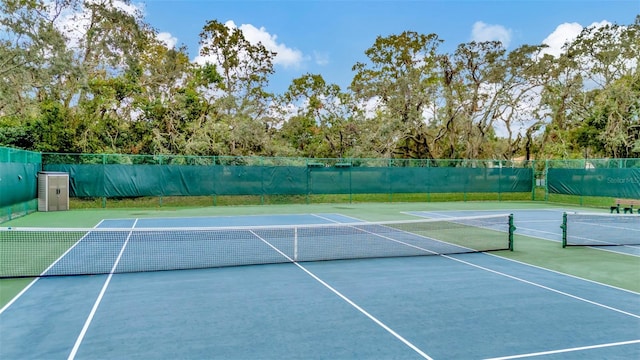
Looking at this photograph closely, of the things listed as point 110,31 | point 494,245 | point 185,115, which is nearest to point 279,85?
point 185,115

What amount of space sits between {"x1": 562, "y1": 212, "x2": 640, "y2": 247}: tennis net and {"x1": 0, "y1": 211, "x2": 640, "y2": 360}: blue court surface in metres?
3.79

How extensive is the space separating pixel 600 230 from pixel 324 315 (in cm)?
1126

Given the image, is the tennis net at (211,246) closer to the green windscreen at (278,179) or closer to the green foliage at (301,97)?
the green windscreen at (278,179)

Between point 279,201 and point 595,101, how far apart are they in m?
23.6

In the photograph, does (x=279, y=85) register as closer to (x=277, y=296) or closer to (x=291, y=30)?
(x=291, y=30)

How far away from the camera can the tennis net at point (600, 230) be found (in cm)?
1073

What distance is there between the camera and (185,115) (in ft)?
87.6

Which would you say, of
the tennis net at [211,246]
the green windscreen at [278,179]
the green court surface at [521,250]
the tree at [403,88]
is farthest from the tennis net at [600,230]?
the tree at [403,88]

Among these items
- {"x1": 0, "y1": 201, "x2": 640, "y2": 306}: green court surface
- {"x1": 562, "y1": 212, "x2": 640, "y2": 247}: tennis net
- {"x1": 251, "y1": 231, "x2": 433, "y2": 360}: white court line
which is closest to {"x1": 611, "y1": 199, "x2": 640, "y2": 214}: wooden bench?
{"x1": 562, "y1": 212, "x2": 640, "y2": 247}: tennis net

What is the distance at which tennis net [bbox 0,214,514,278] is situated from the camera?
7.96m

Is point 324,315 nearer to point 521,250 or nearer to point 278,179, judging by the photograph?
point 521,250

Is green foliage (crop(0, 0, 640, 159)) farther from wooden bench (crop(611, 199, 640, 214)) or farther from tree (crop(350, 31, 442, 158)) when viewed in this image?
wooden bench (crop(611, 199, 640, 214))

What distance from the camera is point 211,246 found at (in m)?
9.95

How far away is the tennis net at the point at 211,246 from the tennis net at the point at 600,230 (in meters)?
1.62
